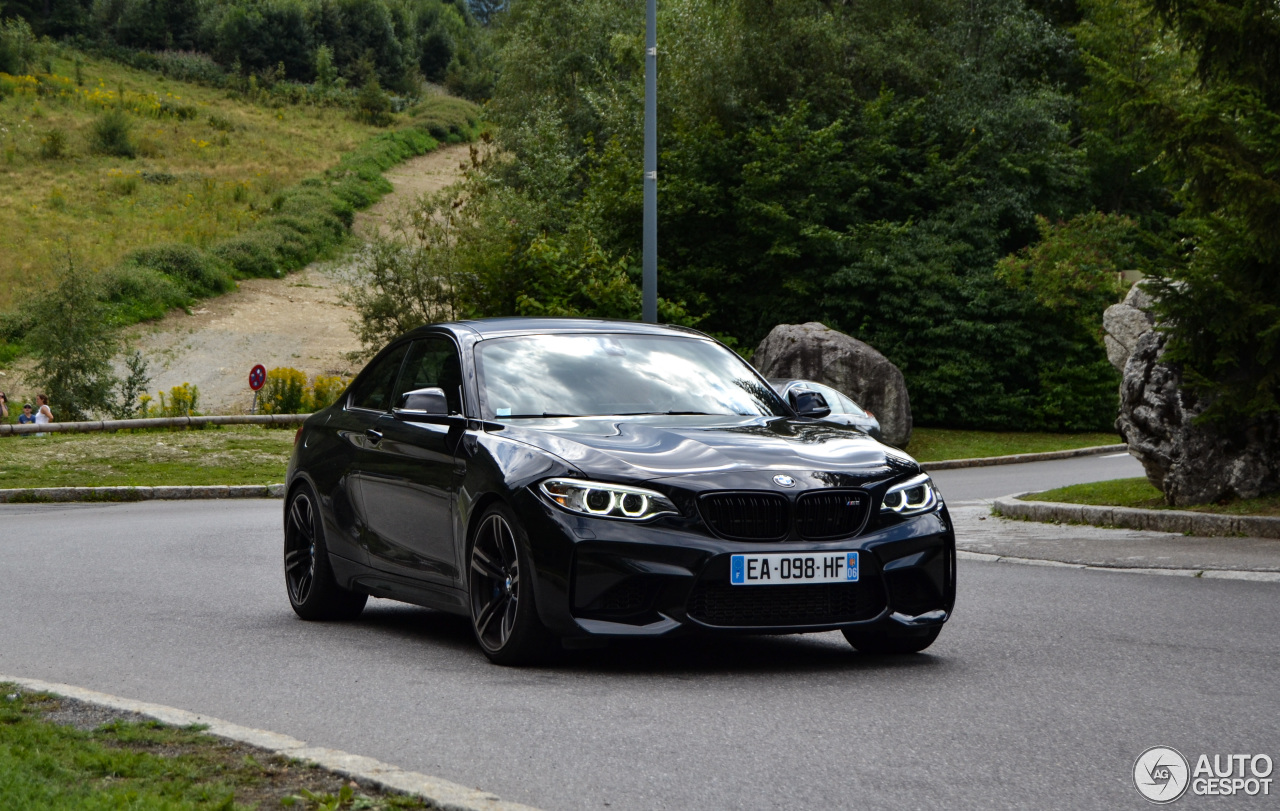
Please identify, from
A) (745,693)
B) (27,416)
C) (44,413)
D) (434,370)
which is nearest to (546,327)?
(434,370)

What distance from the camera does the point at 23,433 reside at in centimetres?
2880

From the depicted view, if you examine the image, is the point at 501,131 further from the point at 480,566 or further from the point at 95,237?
the point at 480,566

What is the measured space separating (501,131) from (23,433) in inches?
932

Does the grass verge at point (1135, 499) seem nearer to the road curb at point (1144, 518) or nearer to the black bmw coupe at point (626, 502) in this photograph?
the road curb at point (1144, 518)

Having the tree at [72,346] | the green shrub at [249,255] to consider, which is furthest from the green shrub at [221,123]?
the tree at [72,346]

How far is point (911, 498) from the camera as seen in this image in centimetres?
706

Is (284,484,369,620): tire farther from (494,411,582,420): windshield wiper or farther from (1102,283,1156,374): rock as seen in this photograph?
(1102,283,1156,374): rock

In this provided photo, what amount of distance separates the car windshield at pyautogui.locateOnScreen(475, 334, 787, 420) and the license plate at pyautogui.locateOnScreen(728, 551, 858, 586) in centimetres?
132

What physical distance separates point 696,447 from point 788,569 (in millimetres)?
714

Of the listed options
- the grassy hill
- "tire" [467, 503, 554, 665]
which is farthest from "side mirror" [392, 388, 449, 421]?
the grassy hill

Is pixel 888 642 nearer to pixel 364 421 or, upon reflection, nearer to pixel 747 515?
pixel 747 515

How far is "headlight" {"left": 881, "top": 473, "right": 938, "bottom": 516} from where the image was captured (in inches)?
274

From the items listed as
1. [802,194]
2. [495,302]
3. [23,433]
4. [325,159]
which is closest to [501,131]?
[802,194]

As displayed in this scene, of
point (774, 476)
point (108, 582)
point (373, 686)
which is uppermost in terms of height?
point (774, 476)
